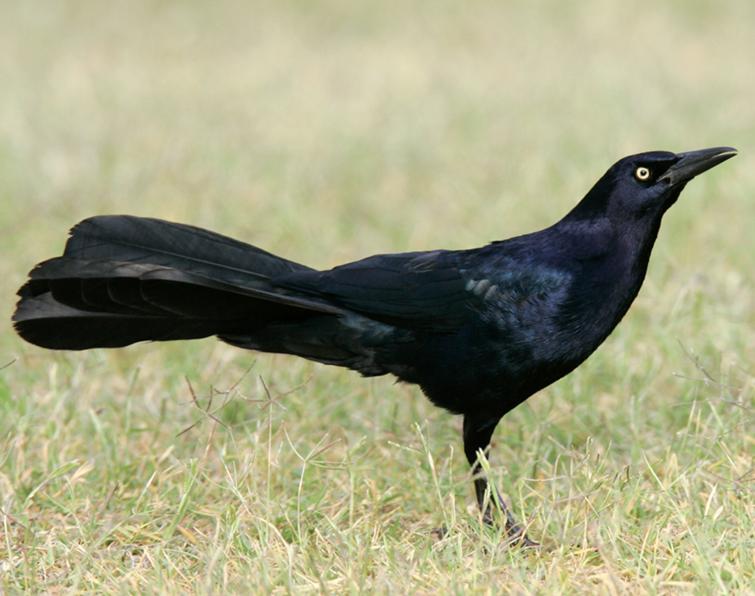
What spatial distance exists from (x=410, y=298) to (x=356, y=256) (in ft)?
9.84

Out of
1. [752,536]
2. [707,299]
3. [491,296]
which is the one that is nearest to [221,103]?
[707,299]

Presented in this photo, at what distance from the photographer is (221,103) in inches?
401

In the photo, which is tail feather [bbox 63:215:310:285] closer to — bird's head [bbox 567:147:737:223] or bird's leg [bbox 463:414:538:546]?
bird's leg [bbox 463:414:538:546]

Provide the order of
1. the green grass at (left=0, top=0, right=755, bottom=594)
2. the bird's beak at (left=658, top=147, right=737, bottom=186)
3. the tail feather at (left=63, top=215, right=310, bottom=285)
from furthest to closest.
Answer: the bird's beak at (left=658, top=147, right=737, bottom=186)
the tail feather at (left=63, top=215, right=310, bottom=285)
the green grass at (left=0, top=0, right=755, bottom=594)

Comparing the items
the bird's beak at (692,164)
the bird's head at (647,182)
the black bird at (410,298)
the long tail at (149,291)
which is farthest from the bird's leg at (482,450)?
the bird's beak at (692,164)

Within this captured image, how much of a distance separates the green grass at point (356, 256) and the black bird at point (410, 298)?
25cm

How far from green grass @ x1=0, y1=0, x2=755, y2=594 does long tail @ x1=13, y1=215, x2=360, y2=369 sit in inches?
10.2

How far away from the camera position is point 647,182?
12.4 ft

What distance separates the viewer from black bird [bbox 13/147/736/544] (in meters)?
3.64

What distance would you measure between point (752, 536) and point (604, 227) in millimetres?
969

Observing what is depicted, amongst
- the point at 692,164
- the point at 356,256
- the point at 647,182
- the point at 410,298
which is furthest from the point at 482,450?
the point at 356,256

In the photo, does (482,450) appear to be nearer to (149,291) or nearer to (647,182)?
(647,182)

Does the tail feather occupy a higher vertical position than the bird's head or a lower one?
higher

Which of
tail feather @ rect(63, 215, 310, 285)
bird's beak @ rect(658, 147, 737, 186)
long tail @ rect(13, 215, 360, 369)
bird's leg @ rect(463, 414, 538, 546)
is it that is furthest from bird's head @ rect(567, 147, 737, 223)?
tail feather @ rect(63, 215, 310, 285)
